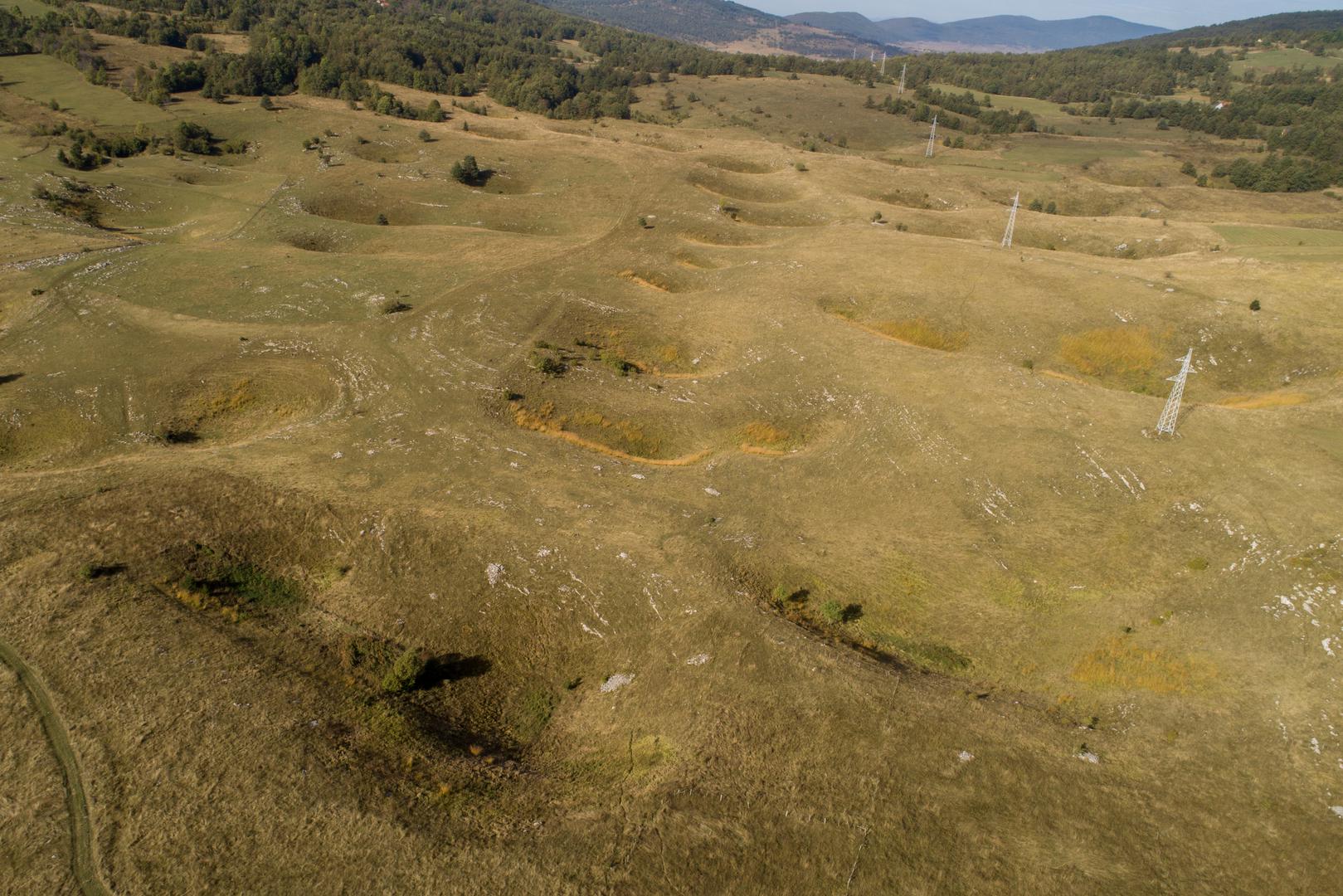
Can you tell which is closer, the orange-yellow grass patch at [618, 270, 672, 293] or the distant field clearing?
the orange-yellow grass patch at [618, 270, 672, 293]

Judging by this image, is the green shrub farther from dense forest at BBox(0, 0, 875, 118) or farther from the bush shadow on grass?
dense forest at BBox(0, 0, 875, 118)

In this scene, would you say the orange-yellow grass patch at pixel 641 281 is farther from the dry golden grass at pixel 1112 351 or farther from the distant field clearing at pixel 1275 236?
the distant field clearing at pixel 1275 236

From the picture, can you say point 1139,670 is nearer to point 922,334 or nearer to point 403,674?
point 403,674

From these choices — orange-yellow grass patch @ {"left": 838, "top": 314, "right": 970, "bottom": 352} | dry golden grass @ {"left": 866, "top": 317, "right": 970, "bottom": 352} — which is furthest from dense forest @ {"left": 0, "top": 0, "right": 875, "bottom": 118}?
dry golden grass @ {"left": 866, "top": 317, "right": 970, "bottom": 352}

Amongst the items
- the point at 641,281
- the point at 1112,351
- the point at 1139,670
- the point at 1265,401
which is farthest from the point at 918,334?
the point at 1139,670

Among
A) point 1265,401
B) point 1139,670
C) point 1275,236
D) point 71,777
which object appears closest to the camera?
point 71,777

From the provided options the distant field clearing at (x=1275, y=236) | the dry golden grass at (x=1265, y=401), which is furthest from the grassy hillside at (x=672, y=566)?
the distant field clearing at (x=1275, y=236)
